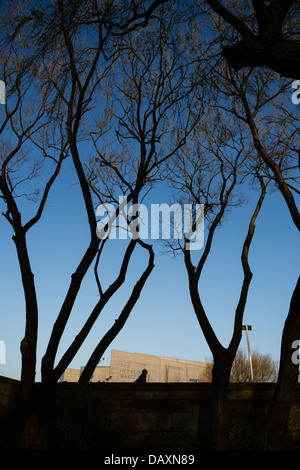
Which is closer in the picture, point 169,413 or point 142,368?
point 169,413

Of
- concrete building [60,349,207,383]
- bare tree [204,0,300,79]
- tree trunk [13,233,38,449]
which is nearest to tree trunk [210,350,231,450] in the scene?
tree trunk [13,233,38,449]

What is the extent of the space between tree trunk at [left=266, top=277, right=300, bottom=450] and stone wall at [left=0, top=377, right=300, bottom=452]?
0.55 m

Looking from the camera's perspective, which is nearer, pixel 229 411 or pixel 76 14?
pixel 76 14

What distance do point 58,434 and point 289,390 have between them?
461 centimetres

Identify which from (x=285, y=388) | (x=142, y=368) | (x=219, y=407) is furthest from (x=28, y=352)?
(x=142, y=368)

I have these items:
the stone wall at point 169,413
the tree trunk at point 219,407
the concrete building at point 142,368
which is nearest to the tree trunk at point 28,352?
the stone wall at point 169,413

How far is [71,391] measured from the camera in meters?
9.93

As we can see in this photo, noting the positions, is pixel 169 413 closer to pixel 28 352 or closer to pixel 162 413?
pixel 162 413

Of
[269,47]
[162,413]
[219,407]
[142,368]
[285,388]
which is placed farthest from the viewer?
[142,368]

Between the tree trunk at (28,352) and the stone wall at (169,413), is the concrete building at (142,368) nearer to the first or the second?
the stone wall at (169,413)

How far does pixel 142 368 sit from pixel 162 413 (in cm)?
4926

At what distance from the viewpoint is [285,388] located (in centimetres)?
920
